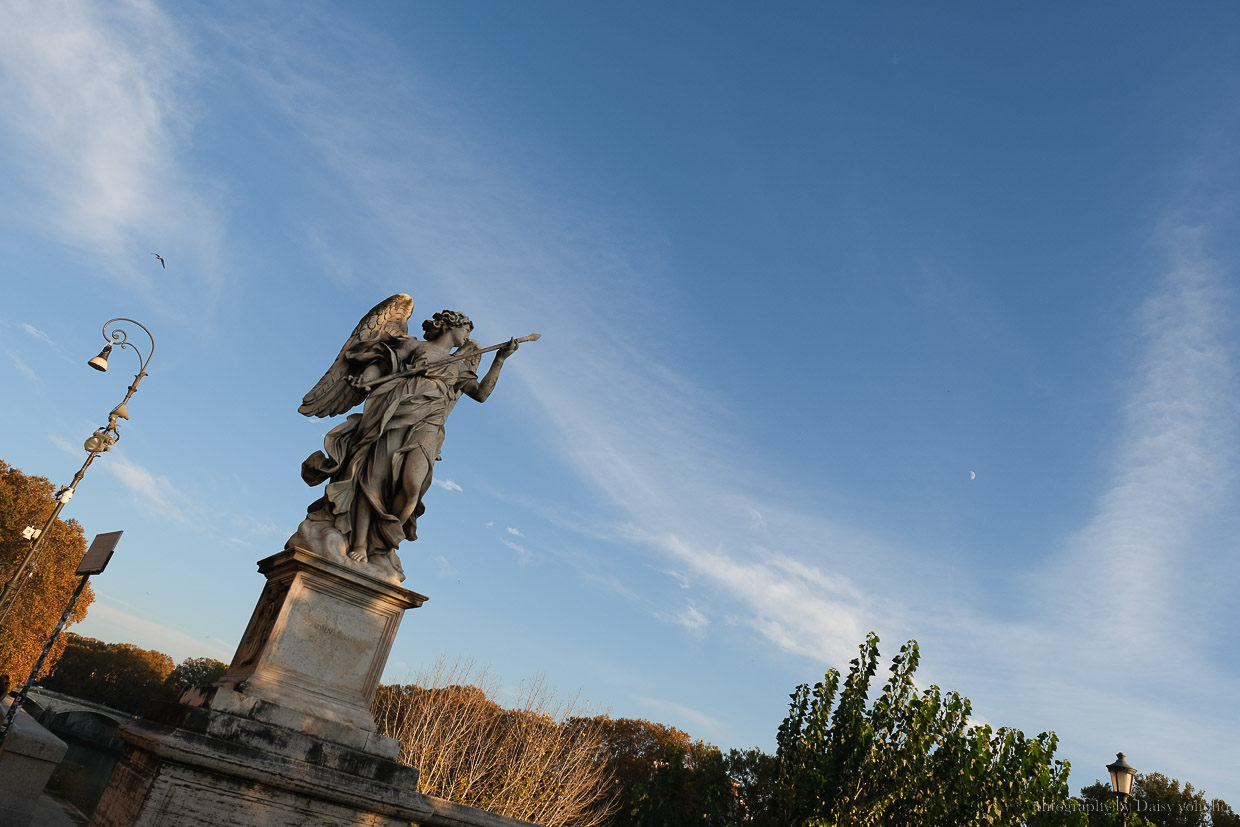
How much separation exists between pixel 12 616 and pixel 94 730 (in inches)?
2006

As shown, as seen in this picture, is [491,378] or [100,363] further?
[100,363]

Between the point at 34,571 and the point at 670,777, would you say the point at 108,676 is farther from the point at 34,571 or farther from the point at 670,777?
the point at 670,777

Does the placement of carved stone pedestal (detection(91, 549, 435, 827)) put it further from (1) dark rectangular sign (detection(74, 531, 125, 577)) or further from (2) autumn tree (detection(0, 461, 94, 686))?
(2) autumn tree (detection(0, 461, 94, 686))

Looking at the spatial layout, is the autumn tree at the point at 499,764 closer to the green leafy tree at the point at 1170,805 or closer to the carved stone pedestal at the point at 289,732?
the carved stone pedestal at the point at 289,732

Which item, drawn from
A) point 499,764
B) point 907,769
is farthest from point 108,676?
point 907,769

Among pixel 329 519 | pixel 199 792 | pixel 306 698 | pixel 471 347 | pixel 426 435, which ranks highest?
pixel 471 347

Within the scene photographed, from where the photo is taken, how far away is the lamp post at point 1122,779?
9936 millimetres

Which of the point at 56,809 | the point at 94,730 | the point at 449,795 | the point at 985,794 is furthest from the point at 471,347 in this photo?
the point at 94,730

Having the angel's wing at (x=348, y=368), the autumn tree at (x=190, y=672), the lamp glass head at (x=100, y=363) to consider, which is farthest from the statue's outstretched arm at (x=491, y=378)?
the autumn tree at (x=190, y=672)

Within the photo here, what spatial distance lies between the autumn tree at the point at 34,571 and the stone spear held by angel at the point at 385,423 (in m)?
32.5

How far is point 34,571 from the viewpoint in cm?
3105

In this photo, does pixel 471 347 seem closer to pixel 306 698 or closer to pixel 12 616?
pixel 306 698

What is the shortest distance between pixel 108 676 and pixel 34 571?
61.6 m

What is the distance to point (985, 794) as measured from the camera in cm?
1529
